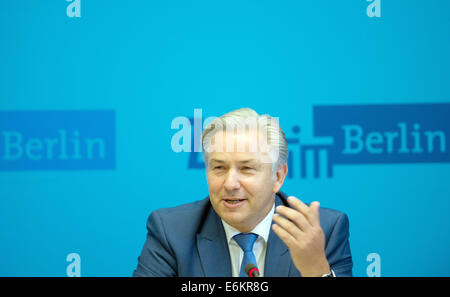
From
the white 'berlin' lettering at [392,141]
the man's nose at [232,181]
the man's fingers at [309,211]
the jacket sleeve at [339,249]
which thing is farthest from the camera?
the white 'berlin' lettering at [392,141]

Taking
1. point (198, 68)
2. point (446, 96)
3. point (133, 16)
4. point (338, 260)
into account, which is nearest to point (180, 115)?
point (198, 68)

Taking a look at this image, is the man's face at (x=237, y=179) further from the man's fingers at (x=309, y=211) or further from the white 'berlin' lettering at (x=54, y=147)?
the white 'berlin' lettering at (x=54, y=147)

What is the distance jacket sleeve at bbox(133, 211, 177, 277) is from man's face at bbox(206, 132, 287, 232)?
245 mm

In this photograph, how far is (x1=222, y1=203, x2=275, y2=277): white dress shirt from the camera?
1653 mm

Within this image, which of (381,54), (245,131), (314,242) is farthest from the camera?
(381,54)

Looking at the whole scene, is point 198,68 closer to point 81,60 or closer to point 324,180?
point 81,60

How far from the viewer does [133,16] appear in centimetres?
231

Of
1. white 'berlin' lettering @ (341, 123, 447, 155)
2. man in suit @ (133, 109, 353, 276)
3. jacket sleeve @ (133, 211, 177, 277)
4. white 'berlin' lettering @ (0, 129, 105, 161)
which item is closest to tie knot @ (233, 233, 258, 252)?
man in suit @ (133, 109, 353, 276)

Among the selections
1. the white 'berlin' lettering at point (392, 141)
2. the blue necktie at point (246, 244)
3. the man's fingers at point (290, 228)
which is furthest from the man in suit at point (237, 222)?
the white 'berlin' lettering at point (392, 141)

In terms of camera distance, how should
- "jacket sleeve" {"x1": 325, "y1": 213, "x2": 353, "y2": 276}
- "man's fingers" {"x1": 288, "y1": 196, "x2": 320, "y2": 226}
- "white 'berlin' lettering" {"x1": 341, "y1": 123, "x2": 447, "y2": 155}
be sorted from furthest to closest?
"white 'berlin' lettering" {"x1": 341, "y1": 123, "x2": 447, "y2": 155}
"jacket sleeve" {"x1": 325, "y1": 213, "x2": 353, "y2": 276}
"man's fingers" {"x1": 288, "y1": 196, "x2": 320, "y2": 226}

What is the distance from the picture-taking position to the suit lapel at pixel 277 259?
5.30ft

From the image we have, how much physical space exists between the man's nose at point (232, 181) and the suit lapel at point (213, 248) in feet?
0.69

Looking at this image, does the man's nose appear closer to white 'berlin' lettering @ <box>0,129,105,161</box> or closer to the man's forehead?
the man's forehead

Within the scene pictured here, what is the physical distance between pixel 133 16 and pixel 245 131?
1.09 meters
